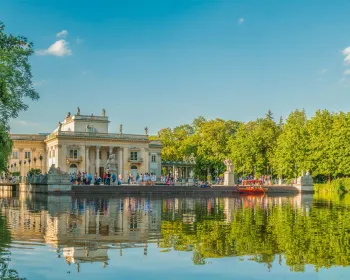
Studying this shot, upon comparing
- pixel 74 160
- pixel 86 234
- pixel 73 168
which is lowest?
pixel 86 234

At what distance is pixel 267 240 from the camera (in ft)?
44.9

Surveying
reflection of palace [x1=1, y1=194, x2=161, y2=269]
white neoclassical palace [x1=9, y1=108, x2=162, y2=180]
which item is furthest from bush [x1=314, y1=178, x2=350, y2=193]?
reflection of palace [x1=1, y1=194, x2=161, y2=269]

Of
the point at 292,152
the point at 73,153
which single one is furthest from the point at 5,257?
the point at 73,153

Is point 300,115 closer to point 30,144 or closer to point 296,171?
point 296,171

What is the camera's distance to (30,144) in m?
89.3

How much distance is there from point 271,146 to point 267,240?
234 feet

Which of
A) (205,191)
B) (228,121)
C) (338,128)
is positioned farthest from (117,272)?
(228,121)

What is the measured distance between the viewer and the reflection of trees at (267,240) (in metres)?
11.2

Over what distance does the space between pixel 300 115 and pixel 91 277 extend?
9965cm

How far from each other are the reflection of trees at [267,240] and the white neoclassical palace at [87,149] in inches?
2589

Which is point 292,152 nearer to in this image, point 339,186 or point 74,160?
point 339,186

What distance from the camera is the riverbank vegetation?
67.4 meters

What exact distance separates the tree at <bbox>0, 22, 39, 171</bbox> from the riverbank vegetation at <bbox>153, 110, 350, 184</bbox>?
4673 cm

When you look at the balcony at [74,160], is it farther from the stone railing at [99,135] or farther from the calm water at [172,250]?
the calm water at [172,250]
